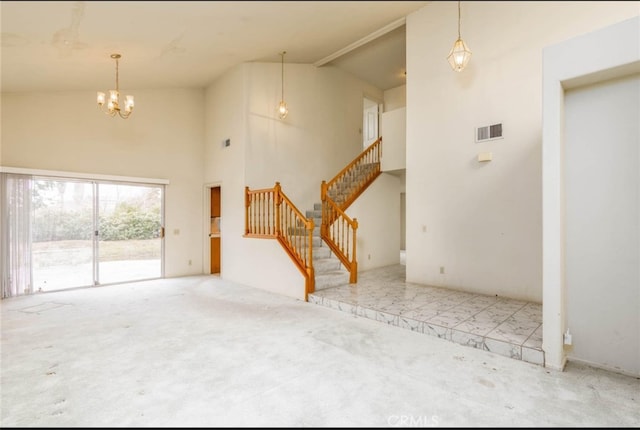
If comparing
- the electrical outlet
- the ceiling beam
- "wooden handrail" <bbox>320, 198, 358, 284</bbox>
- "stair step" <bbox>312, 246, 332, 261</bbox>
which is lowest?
the electrical outlet

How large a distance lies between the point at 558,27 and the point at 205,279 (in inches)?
305

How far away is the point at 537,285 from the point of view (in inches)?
180

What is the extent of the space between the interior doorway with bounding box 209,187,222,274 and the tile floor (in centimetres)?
370

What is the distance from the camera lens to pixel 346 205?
22.6ft

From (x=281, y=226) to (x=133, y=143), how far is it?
3815mm

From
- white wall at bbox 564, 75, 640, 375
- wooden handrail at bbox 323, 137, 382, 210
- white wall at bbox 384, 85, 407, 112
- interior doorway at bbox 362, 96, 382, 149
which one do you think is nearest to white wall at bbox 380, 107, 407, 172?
wooden handrail at bbox 323, 137, 382, 210

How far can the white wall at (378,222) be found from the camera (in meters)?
7.18

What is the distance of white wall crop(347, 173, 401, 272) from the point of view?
23.6 feet

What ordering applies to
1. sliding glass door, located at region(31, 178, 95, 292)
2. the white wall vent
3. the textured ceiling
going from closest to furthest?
the textured ceiling
the white wall vent
sliding glass door, located at region(31, 178, 95, 292)

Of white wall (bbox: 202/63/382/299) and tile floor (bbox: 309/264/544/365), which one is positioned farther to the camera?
white wall (bbox: 202/63/382/299)

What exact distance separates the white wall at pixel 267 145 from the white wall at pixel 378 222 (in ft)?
4.06

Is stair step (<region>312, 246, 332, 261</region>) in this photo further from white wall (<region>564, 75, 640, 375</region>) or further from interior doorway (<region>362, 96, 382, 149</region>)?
interior doorway (<region>362, 96, 382, 149</region>)

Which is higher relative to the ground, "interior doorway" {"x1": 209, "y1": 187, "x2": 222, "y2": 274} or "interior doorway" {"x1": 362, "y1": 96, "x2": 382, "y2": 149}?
"interior doorway" {"x1": 362, "y1": 96, "x2": 382, "y2": 149}

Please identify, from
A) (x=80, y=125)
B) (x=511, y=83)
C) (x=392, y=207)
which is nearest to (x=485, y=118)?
(x=511, y=83)
